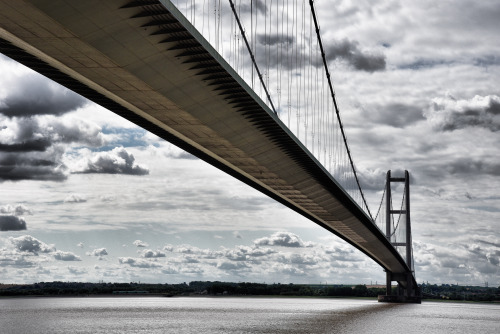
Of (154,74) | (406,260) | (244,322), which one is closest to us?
(154,74)

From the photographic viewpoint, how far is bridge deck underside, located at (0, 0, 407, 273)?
52.6 feet

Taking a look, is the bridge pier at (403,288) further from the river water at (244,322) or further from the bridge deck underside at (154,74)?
the bridge deck underside at (154,74)

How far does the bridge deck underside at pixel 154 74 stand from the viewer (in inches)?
631

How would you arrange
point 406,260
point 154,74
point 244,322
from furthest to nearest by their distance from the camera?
1. point 406,260
2. point 244,322
3. point 154,74

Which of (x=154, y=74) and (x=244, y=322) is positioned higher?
(x=154, y=74)

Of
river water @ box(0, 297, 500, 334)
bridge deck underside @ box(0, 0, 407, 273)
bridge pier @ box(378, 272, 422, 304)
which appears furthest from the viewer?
bridge pier @ box(378, 272, 422, 304)

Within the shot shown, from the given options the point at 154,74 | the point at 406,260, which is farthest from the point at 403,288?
the point at 154,74

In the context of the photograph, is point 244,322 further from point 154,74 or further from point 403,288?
point 403,288

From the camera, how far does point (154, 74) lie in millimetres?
20250

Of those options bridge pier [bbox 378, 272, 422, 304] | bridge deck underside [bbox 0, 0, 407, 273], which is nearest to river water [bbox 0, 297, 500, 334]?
bridge deck underside [bbox 0, 0, 407, 273]

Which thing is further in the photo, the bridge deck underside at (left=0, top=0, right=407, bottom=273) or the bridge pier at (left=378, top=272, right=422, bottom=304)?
the bridge pier at (left=378, top=272, right=422, bottom=304)

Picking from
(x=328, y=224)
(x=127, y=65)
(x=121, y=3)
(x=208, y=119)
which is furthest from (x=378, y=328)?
(x=121, y=3)

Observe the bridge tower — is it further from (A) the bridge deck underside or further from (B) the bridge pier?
(A) the bridge deck underside

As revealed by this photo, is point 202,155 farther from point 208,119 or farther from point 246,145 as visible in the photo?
point 208,119
